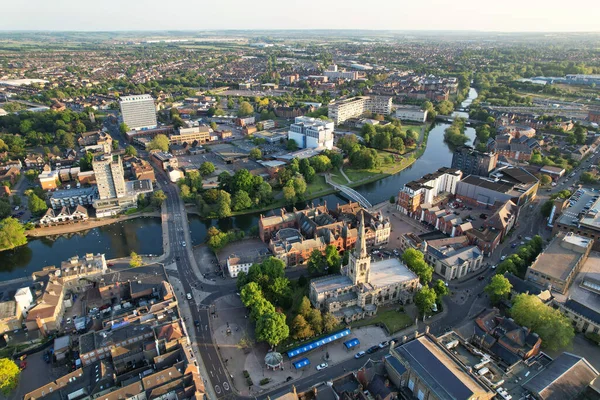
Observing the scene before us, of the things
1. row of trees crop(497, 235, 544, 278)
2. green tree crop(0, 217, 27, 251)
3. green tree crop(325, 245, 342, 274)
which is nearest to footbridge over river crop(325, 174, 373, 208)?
green tree crop(325, 245, 342, 274)

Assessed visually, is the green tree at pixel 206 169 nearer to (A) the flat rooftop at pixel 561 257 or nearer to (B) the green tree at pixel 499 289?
(B) the green tree at pixel 499 289

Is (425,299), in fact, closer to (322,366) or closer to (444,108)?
(322,366)

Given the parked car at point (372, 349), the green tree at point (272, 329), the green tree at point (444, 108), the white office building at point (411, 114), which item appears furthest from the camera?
the green tree at point (444, 108)

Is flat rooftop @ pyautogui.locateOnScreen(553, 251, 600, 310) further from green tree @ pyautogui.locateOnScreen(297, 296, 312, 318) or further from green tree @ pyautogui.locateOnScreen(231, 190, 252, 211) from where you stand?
green tree @ pyautogui.locateOnScreen(231, 190, 252, 211)

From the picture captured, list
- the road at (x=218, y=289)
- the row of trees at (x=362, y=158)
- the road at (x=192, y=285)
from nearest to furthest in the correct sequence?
the road at (x=218, y=289)
the road at (x=192, y=285)
the row of trees at (x=362, y=158)

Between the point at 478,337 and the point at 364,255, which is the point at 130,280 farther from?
the point at 478,337

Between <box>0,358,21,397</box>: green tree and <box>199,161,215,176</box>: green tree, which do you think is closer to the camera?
<box>0,358,21,397</box>: green tree

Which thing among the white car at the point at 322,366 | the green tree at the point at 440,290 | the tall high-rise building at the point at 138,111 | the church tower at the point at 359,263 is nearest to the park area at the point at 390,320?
the church tower at the point at 359,263

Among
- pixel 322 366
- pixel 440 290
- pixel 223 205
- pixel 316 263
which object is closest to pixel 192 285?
pixel 316 263
